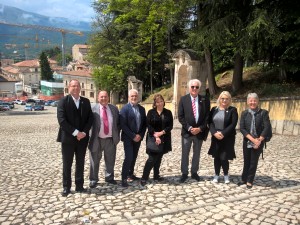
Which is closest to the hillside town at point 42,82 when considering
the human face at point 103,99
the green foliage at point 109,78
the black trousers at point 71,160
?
the green foliage at point 109,78

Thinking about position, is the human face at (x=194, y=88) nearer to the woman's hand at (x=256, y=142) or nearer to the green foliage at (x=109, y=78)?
the woman's hand at (x=256, y=142)

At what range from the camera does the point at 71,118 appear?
5562mm

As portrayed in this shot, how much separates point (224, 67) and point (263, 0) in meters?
10.4

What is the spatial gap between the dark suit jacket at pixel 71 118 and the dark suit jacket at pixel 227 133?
231 centimetres

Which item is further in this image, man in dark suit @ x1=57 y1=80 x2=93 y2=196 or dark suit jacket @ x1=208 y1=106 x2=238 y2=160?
dark suit jacket @ x1=208 y1=106 x2=238 y2=160

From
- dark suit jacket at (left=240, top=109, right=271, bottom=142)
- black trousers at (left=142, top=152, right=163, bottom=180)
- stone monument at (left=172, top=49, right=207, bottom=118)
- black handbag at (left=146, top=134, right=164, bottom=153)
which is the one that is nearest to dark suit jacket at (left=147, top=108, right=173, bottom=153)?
black handbag at (left=146, top=134, right=164, bottom=153)

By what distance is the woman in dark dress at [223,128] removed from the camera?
595 centimetres

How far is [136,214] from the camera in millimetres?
4832

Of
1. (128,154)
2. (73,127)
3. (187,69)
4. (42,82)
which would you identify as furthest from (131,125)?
(42,82)

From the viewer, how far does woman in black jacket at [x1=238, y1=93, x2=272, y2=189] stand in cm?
576

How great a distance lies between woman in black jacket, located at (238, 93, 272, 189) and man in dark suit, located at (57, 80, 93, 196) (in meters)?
2.85

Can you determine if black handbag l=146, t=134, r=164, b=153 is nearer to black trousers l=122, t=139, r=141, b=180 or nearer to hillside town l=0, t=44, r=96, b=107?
black trousers l=122, t=139, r=141, b=180

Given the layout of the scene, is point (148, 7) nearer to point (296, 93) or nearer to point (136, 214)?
point (296, 93)

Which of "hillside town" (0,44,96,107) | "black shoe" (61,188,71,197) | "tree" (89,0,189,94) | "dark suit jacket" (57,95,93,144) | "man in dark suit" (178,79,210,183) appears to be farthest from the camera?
"hillside town" (0,44,96,107)
